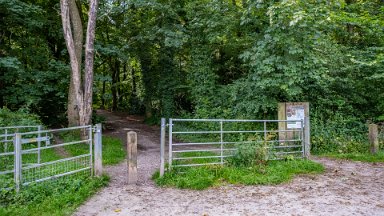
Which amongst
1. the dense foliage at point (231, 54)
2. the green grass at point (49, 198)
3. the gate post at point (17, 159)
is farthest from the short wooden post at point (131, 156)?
the dense foliage at point (231, 54)

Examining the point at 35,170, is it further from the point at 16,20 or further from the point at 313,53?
the point at 16,20

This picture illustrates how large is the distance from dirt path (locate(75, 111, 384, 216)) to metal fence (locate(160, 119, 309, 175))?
3.55 feet

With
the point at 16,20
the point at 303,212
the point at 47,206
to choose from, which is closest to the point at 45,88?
the point at 16,20

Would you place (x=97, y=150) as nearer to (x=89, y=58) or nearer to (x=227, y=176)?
(x=227, y=176)

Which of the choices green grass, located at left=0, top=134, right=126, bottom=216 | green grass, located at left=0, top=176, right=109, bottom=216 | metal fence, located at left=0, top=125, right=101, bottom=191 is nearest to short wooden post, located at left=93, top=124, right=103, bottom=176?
metal fence, located at left=0, top=125, right=101, bottom=191

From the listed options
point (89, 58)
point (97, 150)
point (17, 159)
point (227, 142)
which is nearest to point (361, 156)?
point (227, 142)

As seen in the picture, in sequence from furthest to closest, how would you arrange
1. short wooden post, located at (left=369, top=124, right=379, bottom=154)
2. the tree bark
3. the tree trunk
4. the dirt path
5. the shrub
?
the tree bark < the tree trunk < the shrub < short wooden post, located at (left=369, top=124, right=379, bottom=154) < the dirt path

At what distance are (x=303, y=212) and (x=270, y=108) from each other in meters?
6.40

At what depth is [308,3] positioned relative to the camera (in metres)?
9.59

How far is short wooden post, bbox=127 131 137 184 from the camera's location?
21.8 feet

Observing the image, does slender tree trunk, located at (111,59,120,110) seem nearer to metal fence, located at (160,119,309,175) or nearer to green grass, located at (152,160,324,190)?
metal fence, located at (160,119,309,175)

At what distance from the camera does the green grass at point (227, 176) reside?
6496 mm

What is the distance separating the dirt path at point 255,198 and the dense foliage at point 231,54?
12.7 ft

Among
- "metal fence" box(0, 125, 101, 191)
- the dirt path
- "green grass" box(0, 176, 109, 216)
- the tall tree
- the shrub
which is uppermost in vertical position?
the tall tree
